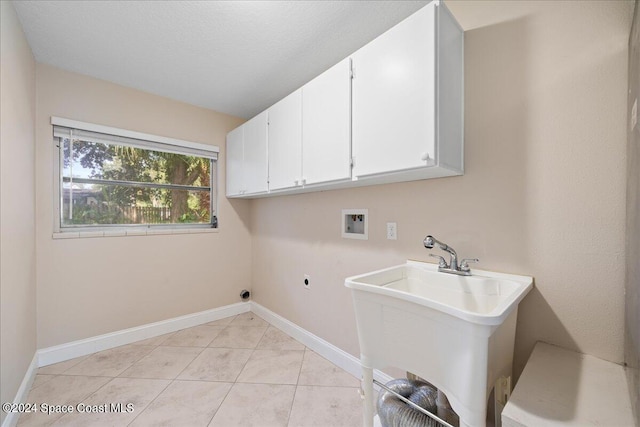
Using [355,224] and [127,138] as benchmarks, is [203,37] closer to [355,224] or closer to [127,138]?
[127,138]

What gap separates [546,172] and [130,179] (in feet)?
10.2

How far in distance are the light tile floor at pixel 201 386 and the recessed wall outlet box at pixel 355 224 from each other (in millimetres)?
1030

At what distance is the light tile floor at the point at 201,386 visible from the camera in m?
1.53

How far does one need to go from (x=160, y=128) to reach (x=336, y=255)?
2.14 metres

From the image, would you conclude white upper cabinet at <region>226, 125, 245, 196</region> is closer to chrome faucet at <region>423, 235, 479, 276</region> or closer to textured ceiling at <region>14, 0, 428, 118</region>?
textured ceiling at <region>14, 0, 428, 118</region>

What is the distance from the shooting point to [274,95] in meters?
2.57

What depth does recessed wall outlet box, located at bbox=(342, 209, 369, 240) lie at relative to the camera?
1884mm

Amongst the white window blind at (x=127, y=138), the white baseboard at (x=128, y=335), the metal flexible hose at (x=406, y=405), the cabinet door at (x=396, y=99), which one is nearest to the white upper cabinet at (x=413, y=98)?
the cabinet door at (x=396, y=99)

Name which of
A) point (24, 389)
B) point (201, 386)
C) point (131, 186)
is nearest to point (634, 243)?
point (201, 386)

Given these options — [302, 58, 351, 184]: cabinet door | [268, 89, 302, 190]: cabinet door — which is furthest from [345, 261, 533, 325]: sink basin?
[268, 89, 302, 190]: cabinet door

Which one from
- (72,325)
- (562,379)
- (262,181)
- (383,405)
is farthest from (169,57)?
(562,379)

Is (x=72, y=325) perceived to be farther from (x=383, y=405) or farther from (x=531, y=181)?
(x=531, y=181)

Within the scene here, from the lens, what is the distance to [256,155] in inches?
96.9

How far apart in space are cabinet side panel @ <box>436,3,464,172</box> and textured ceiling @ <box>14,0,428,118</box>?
0.36 metres
